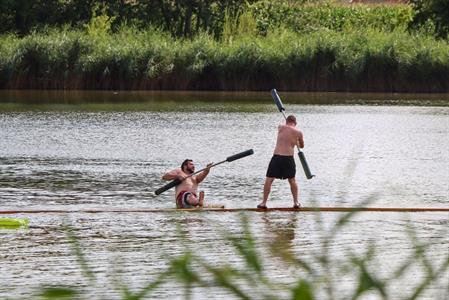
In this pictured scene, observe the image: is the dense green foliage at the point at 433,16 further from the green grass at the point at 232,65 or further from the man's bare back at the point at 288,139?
the man's bare back at the point at 288,139

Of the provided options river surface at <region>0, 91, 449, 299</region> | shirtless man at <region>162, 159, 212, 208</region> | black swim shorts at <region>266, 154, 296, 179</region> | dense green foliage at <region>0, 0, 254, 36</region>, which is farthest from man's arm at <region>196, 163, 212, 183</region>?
dense green foliage at <region>0, 0, 254, 36</region>

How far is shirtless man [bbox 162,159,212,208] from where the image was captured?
18.9 metres

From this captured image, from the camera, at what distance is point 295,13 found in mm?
70625

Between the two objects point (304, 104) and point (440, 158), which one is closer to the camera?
point (440, 158)

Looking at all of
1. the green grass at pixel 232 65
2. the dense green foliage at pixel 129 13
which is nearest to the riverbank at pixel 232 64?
the green grass at pixel 232 65

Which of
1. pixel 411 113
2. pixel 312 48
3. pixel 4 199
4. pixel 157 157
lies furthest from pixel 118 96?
pixel 4 199

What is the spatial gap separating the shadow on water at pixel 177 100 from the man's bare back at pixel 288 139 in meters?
26.5

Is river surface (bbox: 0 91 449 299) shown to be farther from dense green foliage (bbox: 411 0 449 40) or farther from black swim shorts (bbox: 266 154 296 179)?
dense green foliage (bbox: 411 0 449 40)

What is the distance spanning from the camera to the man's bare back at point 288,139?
63.5 ft

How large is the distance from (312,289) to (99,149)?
98.1 ft

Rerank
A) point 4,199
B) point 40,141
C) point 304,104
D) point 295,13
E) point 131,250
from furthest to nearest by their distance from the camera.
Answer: point 295,13 < point 304,104 < point 40,141 < point 4,199 < point 131,250

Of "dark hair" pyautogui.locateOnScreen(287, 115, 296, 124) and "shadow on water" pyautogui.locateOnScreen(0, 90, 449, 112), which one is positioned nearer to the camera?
"dark hair" pyautogui.locateOnScreen(287, 115, 296, 124)

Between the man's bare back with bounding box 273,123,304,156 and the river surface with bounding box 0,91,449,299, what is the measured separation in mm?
935

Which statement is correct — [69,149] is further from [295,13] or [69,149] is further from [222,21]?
[295,13]
